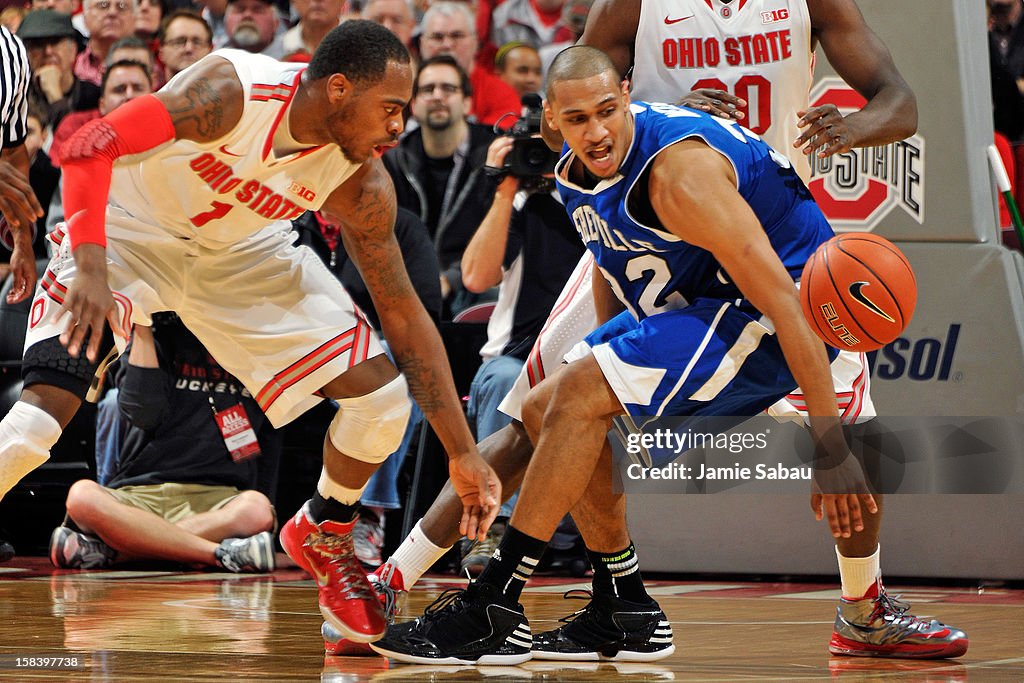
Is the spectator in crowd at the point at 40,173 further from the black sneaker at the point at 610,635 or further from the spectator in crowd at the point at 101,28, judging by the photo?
the black sneaker at the point at 610,635

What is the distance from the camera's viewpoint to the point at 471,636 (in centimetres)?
336

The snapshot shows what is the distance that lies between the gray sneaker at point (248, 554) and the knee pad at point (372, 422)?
2434mm

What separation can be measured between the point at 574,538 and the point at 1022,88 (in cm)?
411

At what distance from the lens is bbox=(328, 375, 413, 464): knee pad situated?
12.6ft

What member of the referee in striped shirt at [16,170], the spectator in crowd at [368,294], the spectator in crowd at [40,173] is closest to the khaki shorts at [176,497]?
the spectator in crowd at [368,294]

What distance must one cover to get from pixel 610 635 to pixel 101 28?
23.1 ft

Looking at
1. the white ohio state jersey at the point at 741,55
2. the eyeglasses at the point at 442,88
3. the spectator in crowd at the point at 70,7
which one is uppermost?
the spectator in crowd at the point at 70,7

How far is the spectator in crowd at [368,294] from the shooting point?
246 inches

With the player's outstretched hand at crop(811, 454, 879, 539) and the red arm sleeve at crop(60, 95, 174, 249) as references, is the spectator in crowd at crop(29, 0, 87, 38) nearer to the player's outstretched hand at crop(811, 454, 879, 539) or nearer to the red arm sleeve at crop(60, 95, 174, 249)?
the red arm sleeve at crop(60, 95, 174, 249)

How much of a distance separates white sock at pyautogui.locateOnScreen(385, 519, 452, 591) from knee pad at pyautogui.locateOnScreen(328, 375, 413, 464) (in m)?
0.26

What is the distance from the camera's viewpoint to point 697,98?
414 cm

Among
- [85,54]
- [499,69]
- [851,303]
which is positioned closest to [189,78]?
[851,303]

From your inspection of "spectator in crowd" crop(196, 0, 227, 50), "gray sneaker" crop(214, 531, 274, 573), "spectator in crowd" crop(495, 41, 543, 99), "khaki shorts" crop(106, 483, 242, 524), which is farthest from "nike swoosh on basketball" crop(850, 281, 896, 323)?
"spectator in crowd" crop(196, 0, 227, 50)

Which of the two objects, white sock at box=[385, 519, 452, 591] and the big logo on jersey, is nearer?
white sock at box=[385, 519, 452, 591]
